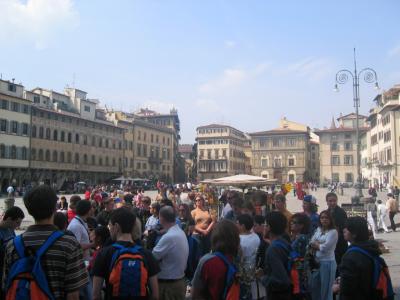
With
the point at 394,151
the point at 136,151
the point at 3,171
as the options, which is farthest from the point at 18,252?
the point at 136,151

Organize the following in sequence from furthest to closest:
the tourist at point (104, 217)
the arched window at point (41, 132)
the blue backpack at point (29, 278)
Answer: the arched window at point (41, 132), the tourist at point (104, 217), the blue backpack at point (29, 278)

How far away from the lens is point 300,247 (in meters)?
5.14

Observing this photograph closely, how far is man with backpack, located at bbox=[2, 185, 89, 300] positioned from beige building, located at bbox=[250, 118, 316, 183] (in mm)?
98308

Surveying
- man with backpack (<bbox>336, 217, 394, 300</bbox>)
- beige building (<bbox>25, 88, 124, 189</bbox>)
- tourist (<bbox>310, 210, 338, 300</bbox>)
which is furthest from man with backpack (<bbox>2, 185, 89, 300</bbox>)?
beige building (<bbox>25, 88, 124, 189</bbox>)

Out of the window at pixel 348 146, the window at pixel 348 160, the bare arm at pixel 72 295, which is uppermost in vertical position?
the window at pixel 348 146

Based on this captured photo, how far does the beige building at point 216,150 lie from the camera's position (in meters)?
103

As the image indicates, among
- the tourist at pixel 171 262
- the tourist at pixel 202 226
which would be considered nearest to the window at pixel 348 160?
the tourist at pixel 202 226

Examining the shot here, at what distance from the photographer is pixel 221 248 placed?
12.4ft

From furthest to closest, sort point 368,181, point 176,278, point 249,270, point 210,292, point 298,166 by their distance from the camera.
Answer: point 298,166, point 368,181, point 176,278, point 249,270, point 210,292

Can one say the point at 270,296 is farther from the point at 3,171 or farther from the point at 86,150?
the point at 86,150

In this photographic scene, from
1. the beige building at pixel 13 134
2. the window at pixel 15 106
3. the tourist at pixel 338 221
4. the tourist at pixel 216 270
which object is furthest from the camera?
the window at pixel 15 106

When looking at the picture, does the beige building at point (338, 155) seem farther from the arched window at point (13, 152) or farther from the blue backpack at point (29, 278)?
the blue backpack at point (29, 278)

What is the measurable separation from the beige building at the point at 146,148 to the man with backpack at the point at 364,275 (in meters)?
71.0

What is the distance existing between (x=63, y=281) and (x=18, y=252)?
1.21ft
